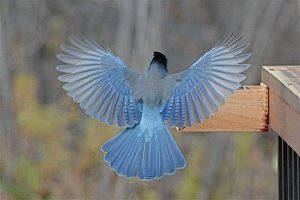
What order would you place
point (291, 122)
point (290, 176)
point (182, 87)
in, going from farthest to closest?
point (182, 87) < point (290, 176) < point (291, 122)

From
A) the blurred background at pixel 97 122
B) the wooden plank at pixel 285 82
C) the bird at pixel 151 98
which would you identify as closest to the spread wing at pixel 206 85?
the bird at pixel 151 98

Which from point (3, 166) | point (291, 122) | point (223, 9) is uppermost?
point (223, 9)

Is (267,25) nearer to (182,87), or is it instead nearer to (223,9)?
(223,9)

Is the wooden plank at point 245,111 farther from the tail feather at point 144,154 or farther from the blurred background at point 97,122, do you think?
the blurred background at point 97,122

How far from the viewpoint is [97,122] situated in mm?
6137

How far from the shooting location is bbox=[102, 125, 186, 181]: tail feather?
308 centimetres

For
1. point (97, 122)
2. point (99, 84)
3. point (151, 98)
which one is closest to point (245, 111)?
point (151, 98)

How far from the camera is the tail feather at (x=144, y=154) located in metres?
3.08

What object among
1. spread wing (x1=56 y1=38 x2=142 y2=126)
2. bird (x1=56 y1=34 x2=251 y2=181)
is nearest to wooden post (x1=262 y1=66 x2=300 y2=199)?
bird (x1=56 y1=34 x2=251 y2=181)

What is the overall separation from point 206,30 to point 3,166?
1.51 m

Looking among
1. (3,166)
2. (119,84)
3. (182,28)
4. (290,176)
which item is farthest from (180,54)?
(290,176)

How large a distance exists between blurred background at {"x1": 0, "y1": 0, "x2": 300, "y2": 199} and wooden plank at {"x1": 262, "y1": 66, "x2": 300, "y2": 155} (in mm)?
2935

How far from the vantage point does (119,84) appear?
3463 mm

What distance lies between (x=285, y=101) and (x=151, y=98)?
0.56 metres
